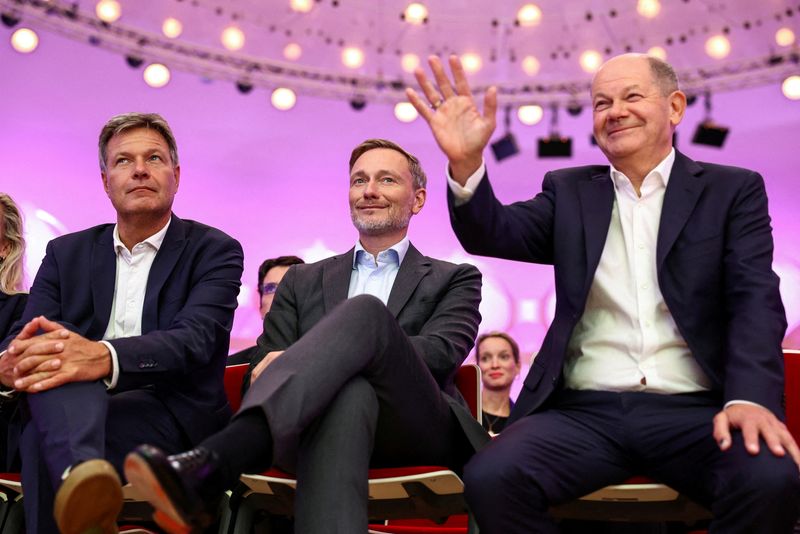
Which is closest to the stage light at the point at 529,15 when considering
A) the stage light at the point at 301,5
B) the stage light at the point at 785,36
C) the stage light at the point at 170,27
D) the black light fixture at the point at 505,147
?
the black light fixture at the point at 505,147

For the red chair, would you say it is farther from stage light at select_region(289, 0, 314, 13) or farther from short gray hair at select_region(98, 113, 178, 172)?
stage light at select_region(289, 0, 314, 13)

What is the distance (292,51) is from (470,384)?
14.8 feet

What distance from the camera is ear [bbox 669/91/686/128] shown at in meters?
2.48

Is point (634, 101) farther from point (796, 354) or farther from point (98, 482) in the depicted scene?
point (98, 482)

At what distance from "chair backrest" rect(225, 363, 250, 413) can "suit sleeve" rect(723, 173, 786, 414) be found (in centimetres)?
143

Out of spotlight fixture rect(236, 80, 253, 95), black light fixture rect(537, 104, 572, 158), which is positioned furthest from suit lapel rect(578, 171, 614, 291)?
spotlight fixture rect(236, 80, 253, 95)

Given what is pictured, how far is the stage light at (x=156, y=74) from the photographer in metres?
6.25

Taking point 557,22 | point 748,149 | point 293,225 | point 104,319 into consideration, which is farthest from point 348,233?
point 104,319

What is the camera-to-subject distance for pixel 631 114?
240cm

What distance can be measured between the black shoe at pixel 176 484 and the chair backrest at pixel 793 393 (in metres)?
1.55

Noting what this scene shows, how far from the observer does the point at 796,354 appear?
2520 millimetres

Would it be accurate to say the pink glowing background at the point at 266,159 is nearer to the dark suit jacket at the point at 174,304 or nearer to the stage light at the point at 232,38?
the stage light at the point at 232,38

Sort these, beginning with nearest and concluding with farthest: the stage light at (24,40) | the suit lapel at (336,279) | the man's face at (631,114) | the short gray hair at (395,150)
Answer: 1. the man's face at (631,114)
2. the suit lapel at (336,279)
3. the short gray hair at (395,150)
4. the stage light at (24,40)

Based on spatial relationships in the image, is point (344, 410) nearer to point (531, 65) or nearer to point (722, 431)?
point (722, 431)
